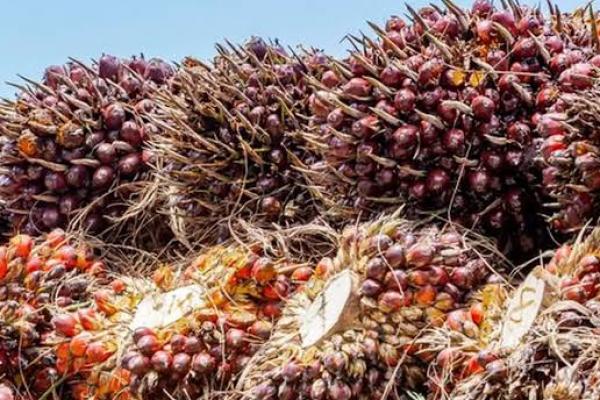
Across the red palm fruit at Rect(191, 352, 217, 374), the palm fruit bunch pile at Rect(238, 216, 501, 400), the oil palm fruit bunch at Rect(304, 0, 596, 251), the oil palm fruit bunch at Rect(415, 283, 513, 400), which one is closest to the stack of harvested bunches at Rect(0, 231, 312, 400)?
the red palm fruit at Rect(191, 352, 217, 374)

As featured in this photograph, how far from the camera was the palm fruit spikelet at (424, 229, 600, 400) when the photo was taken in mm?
1479

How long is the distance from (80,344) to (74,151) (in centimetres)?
65

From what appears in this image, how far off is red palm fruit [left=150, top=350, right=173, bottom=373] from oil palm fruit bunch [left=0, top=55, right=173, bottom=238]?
75cm

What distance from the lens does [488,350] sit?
166cm

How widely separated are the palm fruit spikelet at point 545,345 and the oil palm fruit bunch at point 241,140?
75 centimetres

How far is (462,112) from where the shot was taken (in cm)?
205

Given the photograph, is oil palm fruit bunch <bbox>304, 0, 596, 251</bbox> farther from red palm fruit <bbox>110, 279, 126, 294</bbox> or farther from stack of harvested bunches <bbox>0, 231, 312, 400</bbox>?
red palm fruit <bbox>110, 279, 126, 294</bbox>

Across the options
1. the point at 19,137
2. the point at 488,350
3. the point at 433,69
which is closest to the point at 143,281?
the point at 19,137

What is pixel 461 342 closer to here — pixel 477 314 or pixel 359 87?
pixel 477 314

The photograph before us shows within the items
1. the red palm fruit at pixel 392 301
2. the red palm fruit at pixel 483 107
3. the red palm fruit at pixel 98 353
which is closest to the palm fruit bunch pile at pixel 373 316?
the red palm fruit at pixel 392 301

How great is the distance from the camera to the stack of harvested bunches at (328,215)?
1.82 metres

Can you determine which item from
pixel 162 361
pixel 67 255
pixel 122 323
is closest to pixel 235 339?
pixel 162 361

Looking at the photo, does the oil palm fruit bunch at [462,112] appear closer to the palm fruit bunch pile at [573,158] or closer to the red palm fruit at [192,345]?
the palm fruit bunch pile at [573,158]

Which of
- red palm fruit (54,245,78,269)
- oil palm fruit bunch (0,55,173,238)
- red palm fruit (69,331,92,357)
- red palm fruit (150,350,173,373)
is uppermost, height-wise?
oil palm fruit bunch (0,55,173,238)
